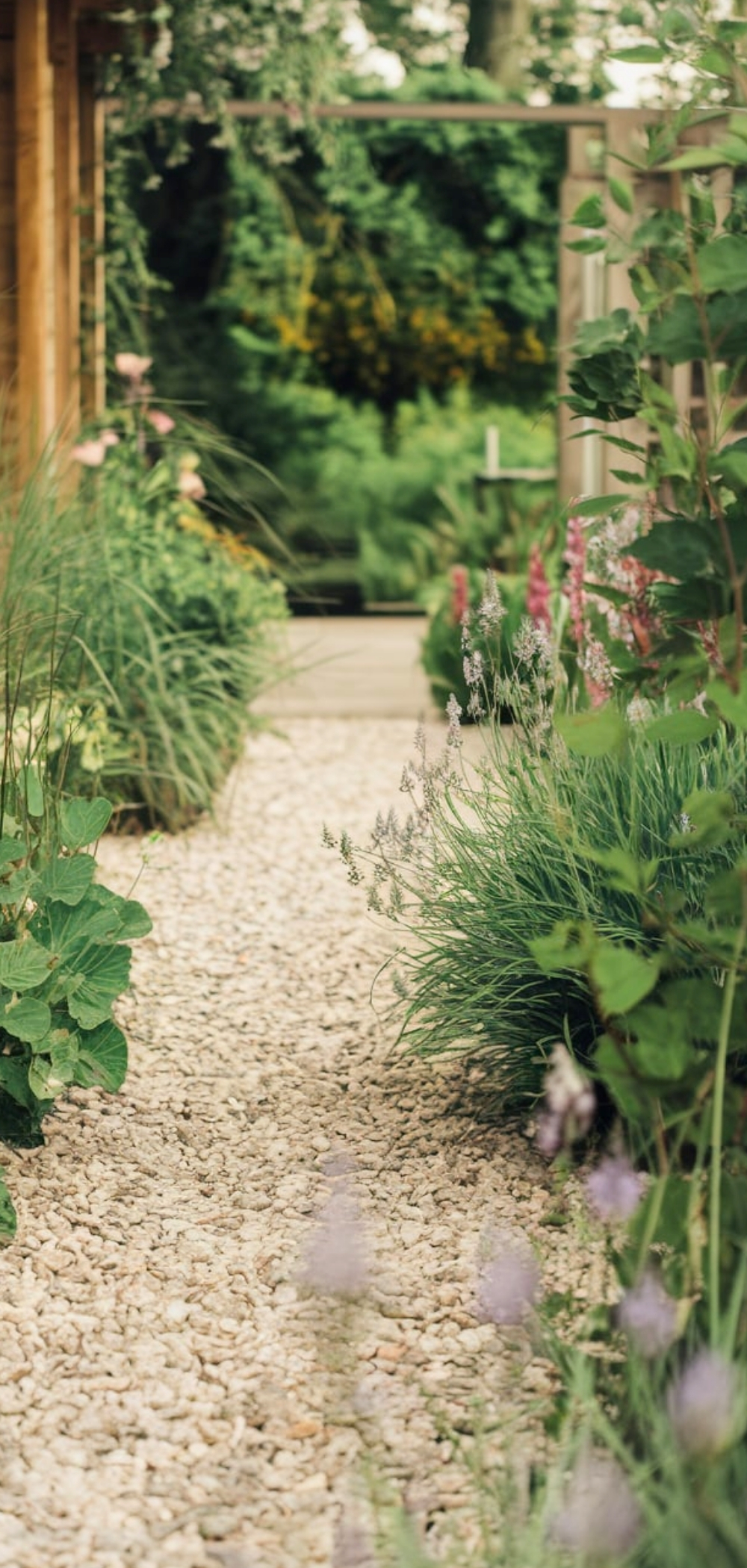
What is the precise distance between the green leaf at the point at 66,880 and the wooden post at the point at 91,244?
475 cm

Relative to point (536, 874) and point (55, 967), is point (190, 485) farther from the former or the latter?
point (55, 967)

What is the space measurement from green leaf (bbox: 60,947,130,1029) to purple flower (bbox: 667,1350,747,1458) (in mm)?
1163

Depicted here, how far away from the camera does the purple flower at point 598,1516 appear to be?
57.5 inches

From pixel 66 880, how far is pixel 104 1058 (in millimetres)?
262

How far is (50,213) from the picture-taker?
5777mm

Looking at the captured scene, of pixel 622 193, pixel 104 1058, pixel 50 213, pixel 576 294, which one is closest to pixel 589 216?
pixel 622 193

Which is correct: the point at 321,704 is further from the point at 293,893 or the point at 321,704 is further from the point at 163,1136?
the point at 163,1136

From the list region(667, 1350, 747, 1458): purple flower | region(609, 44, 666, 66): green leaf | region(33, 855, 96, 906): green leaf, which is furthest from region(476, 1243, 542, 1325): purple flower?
region(609, 44, 666, 66): green leaf

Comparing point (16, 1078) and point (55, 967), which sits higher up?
point (55, 967)

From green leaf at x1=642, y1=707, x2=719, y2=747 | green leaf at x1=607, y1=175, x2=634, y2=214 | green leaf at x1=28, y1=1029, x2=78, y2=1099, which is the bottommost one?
green leaf at x1=28, y1=1029, x2=78, y2=1099

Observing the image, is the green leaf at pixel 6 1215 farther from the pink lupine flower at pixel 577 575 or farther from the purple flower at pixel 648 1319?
the pink lupine flower at pixel 577 575

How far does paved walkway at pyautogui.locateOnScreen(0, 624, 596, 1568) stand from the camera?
1.79 metres

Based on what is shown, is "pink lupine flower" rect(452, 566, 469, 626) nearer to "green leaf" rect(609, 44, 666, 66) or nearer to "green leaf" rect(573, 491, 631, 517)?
"green leaf" rect(573, 491, 631, 517)

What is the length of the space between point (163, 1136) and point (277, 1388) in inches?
31.0
